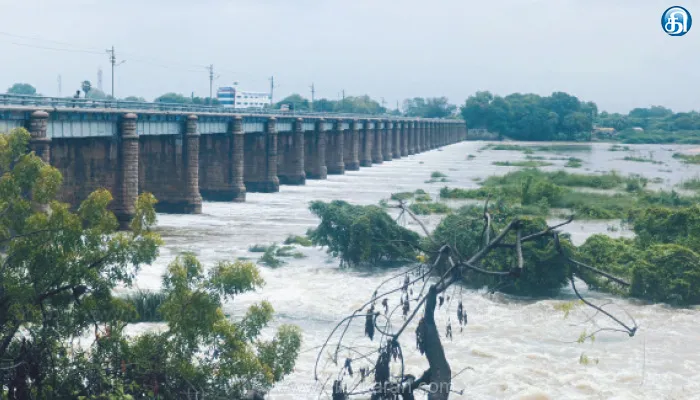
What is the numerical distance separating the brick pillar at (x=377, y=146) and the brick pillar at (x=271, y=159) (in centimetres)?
4627

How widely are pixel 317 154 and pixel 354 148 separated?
685 inches

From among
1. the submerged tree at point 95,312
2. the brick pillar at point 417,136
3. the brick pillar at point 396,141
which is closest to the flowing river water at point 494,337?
the submerged tree at point 95,312

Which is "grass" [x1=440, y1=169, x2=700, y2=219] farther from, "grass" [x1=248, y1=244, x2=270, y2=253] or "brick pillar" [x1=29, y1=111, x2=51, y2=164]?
"brick pillar" [x1=29, y1=111, x2=51, y2=164]

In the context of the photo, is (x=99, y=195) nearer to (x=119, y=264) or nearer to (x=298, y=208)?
(x=119, y=264)

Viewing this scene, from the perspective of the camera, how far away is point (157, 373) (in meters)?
13.2

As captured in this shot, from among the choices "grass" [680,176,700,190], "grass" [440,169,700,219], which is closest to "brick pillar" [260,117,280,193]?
"grass" [440,169,700,219]

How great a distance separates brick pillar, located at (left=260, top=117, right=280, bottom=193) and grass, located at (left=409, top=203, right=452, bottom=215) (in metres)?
14.1

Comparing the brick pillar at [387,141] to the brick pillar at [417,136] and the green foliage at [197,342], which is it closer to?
the brick pillar at [417,136]

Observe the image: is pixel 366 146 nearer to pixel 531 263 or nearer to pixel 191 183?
pixel 191 183

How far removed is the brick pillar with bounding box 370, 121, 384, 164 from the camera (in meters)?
112

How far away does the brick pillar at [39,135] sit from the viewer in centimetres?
3512

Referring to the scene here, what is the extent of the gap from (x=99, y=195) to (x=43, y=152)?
77.0ft

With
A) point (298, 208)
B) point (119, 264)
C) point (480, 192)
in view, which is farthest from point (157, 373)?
point (480, 192)

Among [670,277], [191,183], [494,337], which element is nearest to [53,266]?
[494,337]
